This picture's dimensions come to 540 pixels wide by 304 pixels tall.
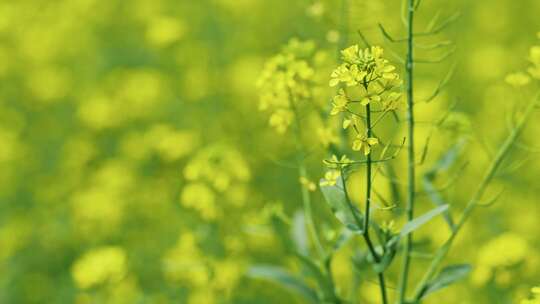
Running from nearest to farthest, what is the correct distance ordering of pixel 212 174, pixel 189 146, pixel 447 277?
pixel 447 277 → pixel 212 174 → pixel 189 146

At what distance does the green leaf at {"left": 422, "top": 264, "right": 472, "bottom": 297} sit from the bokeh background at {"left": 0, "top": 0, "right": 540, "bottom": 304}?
54 cm

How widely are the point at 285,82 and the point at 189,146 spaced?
2.73 m

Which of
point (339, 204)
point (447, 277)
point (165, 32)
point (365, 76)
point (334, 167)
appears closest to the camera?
point (365, 76)

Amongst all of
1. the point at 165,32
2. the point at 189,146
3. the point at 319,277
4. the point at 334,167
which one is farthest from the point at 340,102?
the point at 165,32

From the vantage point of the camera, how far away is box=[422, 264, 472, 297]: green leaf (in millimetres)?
2264

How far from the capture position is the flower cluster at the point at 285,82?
2.55m

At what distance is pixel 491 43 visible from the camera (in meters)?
7.17

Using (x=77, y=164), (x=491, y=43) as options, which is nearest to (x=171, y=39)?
(x=77, y=164)

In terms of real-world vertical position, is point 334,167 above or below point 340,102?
below

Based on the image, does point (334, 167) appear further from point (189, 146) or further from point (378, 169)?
point (189, 146)

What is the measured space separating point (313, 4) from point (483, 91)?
12.0 feet

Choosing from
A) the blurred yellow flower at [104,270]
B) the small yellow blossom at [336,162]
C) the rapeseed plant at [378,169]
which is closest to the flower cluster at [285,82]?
the rapeseed plant at [378,169]

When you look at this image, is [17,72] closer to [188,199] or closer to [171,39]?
[171,39]

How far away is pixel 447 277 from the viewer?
229 cm
